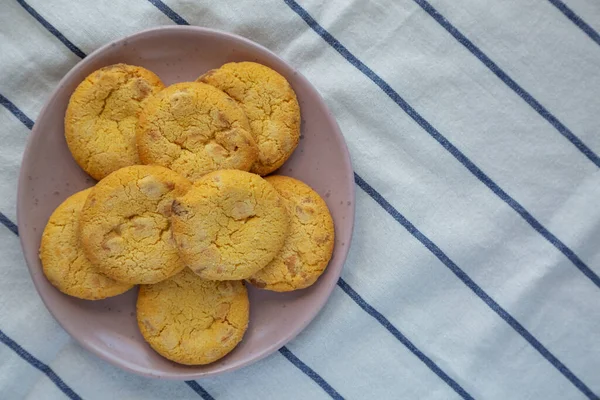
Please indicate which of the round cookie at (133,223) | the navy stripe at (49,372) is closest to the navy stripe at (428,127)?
the round cookie at (133,223)

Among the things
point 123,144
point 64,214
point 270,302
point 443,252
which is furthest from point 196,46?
point 443,252

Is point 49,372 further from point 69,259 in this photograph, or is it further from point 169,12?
point 169,12

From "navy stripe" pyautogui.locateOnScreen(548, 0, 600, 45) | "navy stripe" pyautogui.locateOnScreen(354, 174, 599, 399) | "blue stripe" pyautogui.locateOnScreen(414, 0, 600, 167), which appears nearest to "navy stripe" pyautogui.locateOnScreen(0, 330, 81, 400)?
"navy stripe" pyautogui.locateOnScreen(354, 174, 599, 399)

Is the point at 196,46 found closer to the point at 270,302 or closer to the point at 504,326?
the point at 270,302

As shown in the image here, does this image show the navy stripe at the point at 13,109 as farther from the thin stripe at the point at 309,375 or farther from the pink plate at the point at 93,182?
the thin stripe at the point at 309,375

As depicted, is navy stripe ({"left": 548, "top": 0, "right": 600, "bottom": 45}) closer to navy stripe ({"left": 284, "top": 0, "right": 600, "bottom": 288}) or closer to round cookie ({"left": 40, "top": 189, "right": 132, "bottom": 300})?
navy stripe ({"left": 284, "top": 0, "right": 600, "bottom": 288})

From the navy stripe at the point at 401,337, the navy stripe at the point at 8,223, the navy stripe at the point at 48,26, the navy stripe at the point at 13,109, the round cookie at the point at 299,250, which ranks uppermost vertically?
the navy stripe at the point at 48,26
